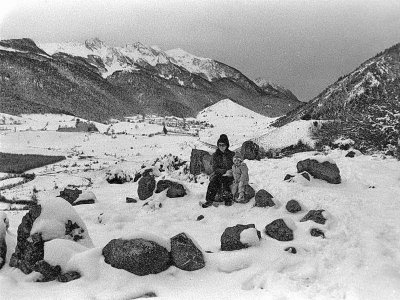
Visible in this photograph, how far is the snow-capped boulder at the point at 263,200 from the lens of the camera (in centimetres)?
782

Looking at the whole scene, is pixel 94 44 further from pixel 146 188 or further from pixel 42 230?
pixel 42 230

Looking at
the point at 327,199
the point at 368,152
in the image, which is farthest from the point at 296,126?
the point at 327,199

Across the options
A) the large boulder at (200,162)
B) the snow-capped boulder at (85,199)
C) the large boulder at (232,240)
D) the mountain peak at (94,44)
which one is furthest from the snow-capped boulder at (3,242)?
the mountain peak at (94,44)

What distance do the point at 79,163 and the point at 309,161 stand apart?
13.5 m

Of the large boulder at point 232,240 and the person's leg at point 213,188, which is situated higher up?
the person's leg at point 213,188

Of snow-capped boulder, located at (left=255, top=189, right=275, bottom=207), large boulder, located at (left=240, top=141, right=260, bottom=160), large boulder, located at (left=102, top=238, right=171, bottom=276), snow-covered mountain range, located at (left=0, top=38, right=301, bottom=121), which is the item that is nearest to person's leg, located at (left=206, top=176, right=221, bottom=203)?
snow-capped boulder, located at (left=255, top=189, right=275, bottom=207)

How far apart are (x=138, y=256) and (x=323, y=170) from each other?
6.24 metres

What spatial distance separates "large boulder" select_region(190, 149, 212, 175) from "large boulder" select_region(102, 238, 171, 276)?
7.30 meters

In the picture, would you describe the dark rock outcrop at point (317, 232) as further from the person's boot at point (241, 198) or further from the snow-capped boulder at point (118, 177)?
the snow-capped boulder at point (118, 177)

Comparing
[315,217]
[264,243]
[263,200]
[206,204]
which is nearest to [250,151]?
[206,204]

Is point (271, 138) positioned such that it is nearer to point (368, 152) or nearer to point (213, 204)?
point (368, 152)

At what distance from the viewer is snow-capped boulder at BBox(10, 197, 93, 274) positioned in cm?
478

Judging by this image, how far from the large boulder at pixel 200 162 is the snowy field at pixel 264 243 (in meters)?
1.47

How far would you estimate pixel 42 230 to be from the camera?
4984 millimetres
